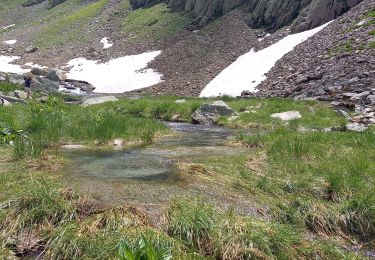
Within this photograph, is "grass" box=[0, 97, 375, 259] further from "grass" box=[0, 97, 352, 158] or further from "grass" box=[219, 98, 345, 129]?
"grass" box=[219, 98, 345, 129]

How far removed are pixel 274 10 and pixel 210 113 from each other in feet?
136

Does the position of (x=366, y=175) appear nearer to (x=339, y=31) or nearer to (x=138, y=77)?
(x=339, y=31)

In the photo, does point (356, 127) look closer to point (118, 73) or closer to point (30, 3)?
point (118, 73)

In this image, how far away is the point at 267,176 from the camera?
30.9 feet

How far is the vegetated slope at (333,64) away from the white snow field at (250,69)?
5.75 feet

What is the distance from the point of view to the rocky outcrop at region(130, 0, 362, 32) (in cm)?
5019

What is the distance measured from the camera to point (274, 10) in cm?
6106

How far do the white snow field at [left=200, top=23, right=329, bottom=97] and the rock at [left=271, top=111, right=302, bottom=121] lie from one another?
46.0 feet

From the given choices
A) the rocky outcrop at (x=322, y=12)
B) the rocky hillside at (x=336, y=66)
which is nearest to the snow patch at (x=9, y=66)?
the rocky hillside at (x=336, y=66)

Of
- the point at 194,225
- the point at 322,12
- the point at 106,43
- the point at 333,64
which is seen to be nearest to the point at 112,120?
the point at 194,225

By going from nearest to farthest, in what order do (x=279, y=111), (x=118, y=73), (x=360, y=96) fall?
(x=279, y=111) → (x=360, y=96) → (x=118, y=73)

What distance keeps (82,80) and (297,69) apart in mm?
31935

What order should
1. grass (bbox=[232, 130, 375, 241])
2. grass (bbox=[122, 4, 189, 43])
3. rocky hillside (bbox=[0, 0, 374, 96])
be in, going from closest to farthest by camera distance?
grass (bbox=[232, 130, 375, 241]), rocky hillside (bbox=[0, 0, 374, 96]), grass (bbox=[122, 4, 189, 43])

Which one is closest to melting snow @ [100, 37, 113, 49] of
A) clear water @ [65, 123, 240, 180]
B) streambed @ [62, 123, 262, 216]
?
clear water @ [65, 123, 240, 180]
